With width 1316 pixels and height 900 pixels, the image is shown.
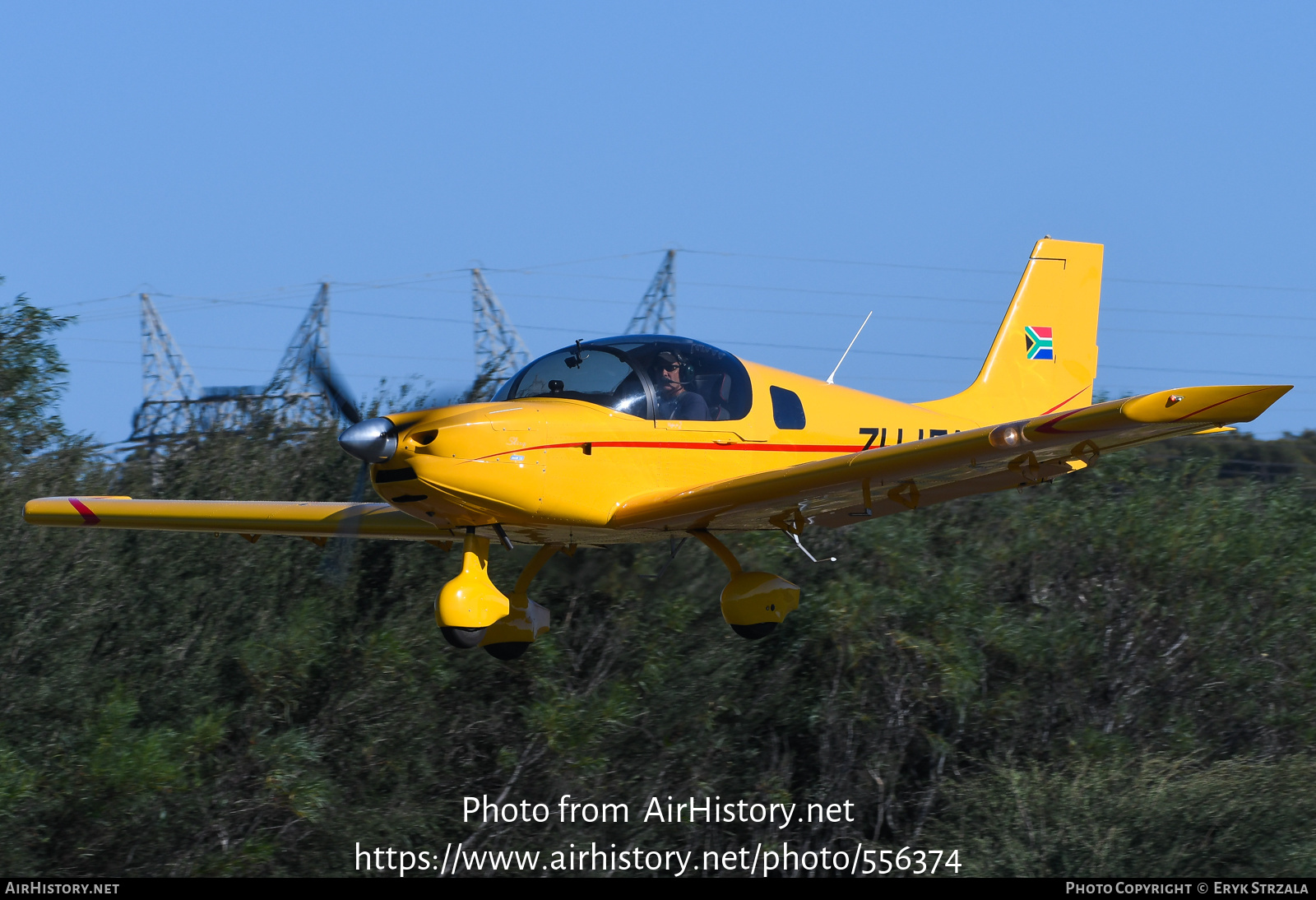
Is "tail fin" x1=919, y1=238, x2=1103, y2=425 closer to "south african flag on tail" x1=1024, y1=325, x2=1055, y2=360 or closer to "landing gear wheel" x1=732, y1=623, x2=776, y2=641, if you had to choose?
"south african flag on tail" x1=1024, y1=325, x2=1055, y2=360

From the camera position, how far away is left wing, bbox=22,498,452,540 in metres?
11.9

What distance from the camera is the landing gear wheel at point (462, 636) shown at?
31.4ft

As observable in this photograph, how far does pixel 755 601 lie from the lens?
1091cm

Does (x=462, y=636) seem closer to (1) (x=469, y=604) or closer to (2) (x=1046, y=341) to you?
→ (1) (x=469, y=604)

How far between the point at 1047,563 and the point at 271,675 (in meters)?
15.6

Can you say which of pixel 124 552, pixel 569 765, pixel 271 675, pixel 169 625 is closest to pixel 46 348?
pixel 124 552

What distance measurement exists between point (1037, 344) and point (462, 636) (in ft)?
23.8

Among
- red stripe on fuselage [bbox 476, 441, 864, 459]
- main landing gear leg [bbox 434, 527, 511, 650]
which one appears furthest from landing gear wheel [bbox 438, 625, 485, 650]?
red stripe on fuselage [bbox 476, 441, 864, 459]

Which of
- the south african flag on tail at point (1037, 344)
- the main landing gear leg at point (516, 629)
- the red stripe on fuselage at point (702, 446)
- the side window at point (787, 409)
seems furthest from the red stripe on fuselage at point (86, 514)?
the south african flag on tail at point (1037, 344)

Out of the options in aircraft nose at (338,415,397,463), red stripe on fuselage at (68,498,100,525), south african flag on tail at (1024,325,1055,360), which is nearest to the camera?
aircraft nose at (338,415,397,463)

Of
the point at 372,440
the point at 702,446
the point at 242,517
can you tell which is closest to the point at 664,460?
the point at 702,446

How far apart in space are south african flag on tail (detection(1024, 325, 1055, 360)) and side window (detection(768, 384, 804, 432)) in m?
3.85

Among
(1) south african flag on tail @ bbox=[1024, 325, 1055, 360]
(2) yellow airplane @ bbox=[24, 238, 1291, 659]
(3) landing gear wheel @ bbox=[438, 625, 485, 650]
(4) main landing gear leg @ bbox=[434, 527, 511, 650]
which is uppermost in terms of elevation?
(1) south african flag on tail @ bbox=[1024, 325, 1055, 360]

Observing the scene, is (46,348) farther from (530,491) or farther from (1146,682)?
(1146,682)
